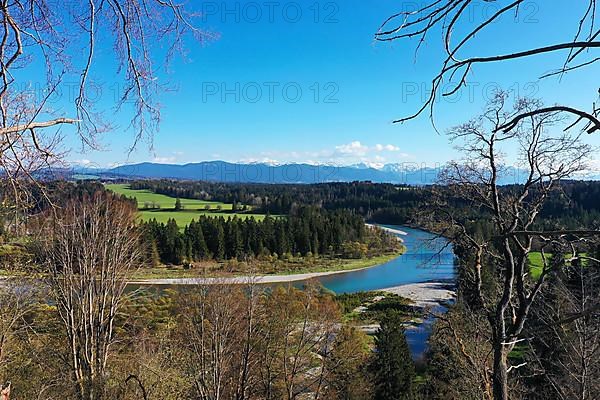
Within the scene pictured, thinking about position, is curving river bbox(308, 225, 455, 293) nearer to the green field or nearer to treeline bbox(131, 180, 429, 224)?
the green field

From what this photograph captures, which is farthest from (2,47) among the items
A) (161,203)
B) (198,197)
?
(198,197)

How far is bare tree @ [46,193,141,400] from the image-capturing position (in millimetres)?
7766

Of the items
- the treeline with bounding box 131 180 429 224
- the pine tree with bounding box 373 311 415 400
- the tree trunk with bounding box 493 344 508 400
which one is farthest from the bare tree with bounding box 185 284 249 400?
the treeline with bounding box 131 180 429 224

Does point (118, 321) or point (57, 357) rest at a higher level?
point (57, 357)

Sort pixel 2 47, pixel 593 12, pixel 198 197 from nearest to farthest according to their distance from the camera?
pixel 593 12 < pixel 2 47 < pixel 198 197

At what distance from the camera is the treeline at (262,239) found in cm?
3941

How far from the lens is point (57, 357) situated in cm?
809

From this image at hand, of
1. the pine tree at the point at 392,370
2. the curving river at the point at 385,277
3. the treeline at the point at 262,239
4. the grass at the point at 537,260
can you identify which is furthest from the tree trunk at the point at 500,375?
the treeline at the point at 262,239

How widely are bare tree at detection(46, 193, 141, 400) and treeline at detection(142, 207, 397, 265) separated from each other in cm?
2837

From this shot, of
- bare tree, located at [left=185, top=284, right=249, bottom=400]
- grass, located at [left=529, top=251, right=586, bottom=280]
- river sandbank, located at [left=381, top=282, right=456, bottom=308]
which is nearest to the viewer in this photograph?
grass, located at [left=529, top=251, right=586, bottom=280]

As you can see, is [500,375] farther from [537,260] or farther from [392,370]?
[537,260]

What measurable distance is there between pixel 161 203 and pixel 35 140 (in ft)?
232

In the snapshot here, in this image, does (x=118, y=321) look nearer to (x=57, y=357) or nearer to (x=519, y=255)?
(x=57, y=357)

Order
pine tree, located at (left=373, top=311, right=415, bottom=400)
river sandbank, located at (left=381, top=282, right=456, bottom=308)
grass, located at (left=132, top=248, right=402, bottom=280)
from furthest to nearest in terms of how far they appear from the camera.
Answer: grass, located at (left=132, top=248, right=402, bottom=280), river sandbank, located at (left=381, top=282, right=456, bottom=308), pine tree, located at (left=373, top=311, right=415, bottom=400)
